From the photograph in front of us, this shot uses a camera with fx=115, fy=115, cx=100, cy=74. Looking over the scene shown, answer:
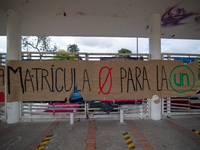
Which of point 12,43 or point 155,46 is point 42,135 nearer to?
point 12,43

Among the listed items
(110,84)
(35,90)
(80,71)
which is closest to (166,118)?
(110,84)

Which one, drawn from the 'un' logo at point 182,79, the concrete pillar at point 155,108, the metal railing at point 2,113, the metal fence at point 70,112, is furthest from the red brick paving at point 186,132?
the metal railing at point 2,113

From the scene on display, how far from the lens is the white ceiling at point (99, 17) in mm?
4125

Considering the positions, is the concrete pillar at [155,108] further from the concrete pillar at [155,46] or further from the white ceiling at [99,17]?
the white ceiling at [99,17]

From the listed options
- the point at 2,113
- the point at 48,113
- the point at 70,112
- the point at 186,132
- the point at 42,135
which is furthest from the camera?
the point at 2,113

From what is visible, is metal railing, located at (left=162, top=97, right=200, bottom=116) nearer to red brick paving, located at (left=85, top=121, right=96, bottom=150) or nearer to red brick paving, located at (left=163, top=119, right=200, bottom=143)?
red brick paving, located at (left=163, top=119, right=200, bottom=143)

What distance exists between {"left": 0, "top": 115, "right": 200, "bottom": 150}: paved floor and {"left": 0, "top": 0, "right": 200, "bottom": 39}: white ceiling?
4.34 metres

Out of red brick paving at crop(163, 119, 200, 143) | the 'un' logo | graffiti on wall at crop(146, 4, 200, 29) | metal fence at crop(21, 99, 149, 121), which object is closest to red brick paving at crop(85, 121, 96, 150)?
metal fence at crop(21, 99, 149, 121)

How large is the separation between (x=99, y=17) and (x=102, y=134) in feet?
14.9

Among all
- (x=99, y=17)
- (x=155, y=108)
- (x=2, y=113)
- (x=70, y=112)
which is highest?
(x=99, y=17)

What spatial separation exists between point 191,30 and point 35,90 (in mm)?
8203

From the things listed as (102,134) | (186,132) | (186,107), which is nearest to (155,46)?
(186,132)

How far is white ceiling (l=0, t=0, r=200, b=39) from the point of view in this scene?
4125mm

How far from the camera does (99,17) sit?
4.93 m
